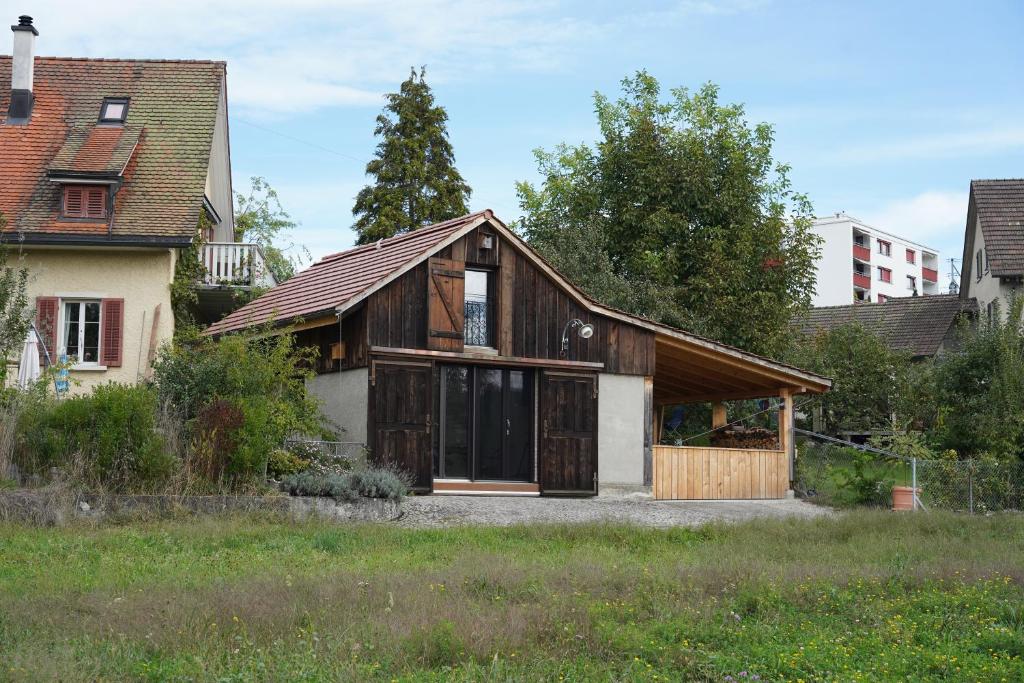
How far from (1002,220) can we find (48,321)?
29.0 metres

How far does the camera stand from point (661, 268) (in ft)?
124

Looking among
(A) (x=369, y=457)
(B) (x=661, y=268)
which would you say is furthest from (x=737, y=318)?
(A) (x=369, y=457)

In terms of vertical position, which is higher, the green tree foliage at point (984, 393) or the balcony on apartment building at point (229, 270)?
the balcony on apartment building at point (229, 270)

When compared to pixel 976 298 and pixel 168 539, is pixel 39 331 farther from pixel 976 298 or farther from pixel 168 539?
pixel 976 298

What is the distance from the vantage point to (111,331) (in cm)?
2523

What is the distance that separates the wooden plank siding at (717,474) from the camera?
78.2 ft

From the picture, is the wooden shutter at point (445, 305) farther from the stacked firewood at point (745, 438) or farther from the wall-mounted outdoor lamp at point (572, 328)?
the stacked firewood at point (745, 438)

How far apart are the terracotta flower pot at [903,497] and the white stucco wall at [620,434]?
4622mm

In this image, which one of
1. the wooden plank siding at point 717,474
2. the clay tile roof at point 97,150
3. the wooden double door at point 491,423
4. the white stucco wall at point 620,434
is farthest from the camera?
the clay tile roof at point 97,150

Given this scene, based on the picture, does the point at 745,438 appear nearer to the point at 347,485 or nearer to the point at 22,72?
the point at 347,485

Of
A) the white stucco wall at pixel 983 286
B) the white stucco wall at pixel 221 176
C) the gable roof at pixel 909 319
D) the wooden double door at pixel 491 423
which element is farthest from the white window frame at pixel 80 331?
the gable roof at pixel 909 319

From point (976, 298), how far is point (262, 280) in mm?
28371

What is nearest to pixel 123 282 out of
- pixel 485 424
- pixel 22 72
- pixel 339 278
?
pixel 339 278

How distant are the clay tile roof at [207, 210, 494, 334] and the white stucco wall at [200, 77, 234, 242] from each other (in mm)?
5526
